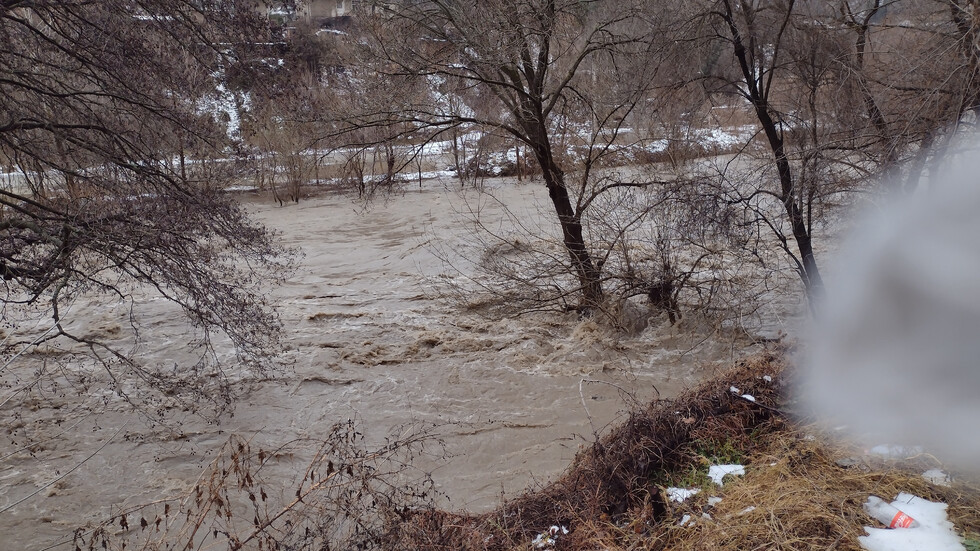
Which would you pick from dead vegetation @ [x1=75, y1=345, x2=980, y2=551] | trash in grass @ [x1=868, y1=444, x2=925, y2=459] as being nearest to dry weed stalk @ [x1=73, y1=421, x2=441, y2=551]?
dead vegetation @ [x1=75, y1=345, x2=980, y2=551]

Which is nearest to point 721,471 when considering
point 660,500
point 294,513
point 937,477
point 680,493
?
point 680,493

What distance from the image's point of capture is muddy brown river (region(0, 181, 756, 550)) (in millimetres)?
7531

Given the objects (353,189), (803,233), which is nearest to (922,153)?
(803,233)

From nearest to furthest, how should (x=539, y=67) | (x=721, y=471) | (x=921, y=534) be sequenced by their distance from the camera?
(x=921, y=534), (x=721, y=471), (x=539, y=67)

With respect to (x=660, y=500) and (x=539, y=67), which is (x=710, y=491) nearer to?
(x=660, y=500)

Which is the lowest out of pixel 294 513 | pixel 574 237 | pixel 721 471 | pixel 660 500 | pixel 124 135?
pixel 294 513

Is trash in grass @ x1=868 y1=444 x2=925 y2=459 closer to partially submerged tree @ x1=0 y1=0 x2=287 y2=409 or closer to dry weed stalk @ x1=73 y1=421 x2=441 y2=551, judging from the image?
dry weed stalk @ x1=73 y1=421 x2=441 y2=551

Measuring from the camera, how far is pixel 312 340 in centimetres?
1160

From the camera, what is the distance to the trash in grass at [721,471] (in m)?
5.45

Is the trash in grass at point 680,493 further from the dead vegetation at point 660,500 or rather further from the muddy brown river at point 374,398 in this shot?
the muddy brown river at point 374,398

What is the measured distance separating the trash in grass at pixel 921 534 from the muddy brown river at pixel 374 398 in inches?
120

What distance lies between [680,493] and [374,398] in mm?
5242

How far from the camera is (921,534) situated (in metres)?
4.24

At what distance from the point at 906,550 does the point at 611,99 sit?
828 centimetres
